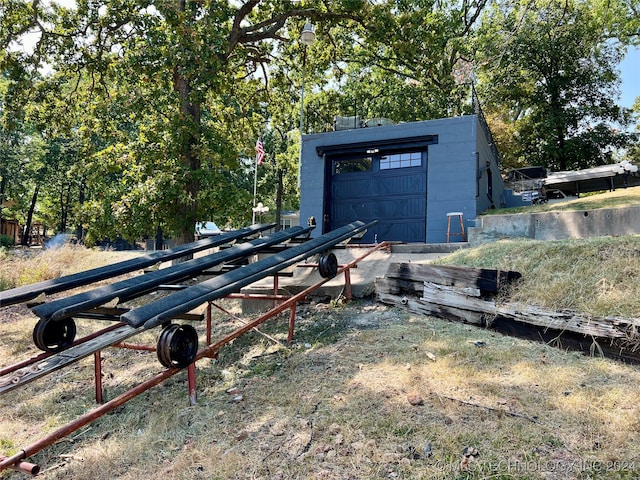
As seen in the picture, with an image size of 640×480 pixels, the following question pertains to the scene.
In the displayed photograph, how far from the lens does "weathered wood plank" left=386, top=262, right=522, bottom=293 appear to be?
4113 mm

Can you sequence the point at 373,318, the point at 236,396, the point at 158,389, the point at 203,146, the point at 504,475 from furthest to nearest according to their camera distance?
the point at 203,146 → the point at 373,318 → the point at 158,389 → the point at 236,396 → the point at 504,475

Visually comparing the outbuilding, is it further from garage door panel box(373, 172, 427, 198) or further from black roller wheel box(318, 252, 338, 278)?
black roller wheel box(318, 252, 338, 278)

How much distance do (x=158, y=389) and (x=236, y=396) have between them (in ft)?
2.64

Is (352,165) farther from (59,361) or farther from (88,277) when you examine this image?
(59,361)

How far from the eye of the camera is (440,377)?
9.98 feet

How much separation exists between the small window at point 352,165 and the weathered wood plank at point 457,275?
21.7 ft

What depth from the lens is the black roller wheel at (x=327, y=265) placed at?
4973mm

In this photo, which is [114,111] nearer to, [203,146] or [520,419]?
[203,146]

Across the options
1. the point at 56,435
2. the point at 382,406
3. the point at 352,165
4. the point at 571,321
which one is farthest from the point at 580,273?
the point at 352,165

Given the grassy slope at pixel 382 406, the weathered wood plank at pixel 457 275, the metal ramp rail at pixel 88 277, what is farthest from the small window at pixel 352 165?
the grassy slope at pixel 382 406

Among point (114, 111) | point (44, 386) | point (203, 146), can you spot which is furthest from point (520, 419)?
point (114, 111)

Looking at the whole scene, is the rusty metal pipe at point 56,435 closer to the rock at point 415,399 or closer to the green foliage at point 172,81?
the rock at point 415,399

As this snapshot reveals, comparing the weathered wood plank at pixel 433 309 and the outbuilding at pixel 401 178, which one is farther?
the outbuilding at pixel 401 178

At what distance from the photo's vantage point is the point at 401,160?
11.0 meters
